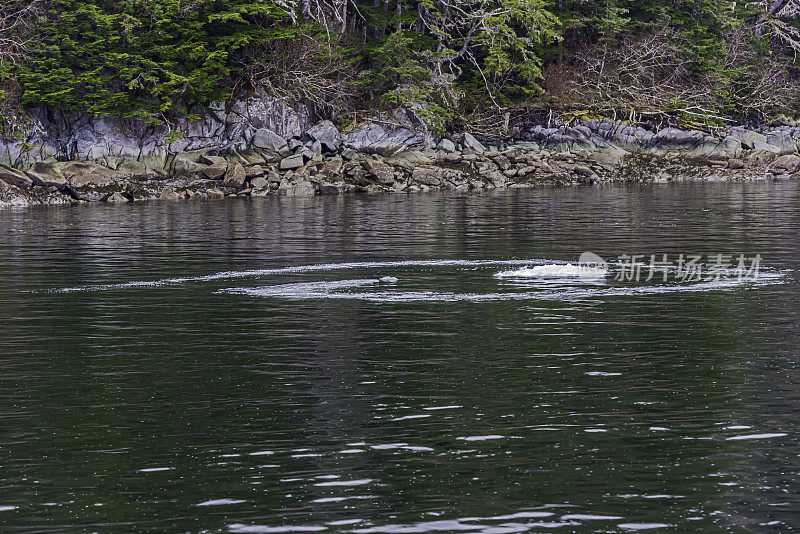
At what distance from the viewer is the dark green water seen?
7.38m

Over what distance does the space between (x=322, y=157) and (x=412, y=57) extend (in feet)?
27.4

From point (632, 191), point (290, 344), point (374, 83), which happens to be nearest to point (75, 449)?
point (290, 344)

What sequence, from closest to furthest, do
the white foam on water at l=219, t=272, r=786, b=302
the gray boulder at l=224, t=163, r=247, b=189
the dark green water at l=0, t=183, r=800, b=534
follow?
the dark green water at l=0, t=183, r=800, b=534, the white foam on water at l=219, t=272, r=786, b=302, the gray boulder at l=224, t=163, r=247, b=189

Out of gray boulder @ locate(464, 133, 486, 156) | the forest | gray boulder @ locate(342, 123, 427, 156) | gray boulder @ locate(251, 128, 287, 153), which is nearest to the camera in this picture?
the forest

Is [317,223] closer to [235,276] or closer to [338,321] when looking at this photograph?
[235,276]

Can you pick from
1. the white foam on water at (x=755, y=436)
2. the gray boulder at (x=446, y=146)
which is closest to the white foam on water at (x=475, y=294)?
the white foam on water at (x=755, y=436)

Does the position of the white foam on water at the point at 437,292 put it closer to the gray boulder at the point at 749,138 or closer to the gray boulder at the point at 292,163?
the gray boulder at the point at 292,163

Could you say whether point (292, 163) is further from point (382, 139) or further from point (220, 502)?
point (220, 502)

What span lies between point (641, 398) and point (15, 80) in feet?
151

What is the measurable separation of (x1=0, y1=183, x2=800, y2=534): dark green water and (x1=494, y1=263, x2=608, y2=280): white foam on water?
2.11ft

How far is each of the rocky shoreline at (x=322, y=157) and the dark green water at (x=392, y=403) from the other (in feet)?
89.2

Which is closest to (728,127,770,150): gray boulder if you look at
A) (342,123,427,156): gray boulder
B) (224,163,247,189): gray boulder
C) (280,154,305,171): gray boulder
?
(342,123,427,156): gray boulder

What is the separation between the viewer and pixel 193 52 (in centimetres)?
5181

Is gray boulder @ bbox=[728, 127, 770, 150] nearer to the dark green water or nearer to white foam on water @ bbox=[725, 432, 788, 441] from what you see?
the dark green water
